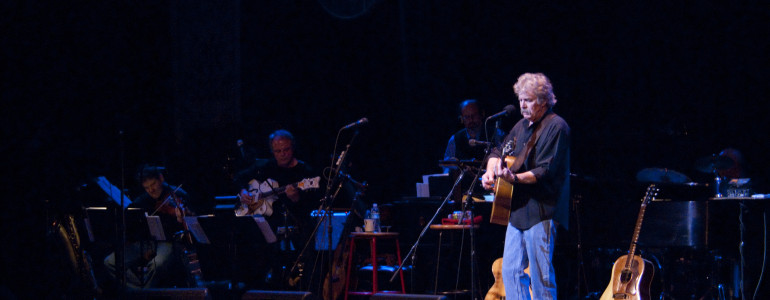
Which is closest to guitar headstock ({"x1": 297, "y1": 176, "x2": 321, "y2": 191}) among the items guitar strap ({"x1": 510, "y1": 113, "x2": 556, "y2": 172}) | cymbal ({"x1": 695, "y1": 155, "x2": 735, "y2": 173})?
guitar strap ({"x1": 510, "y1": 113, "x2": 556, "y2": 172})

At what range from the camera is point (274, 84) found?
8.83m

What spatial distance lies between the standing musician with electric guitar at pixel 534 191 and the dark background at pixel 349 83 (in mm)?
2227

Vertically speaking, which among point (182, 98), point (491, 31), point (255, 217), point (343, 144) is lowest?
point (255, 217)

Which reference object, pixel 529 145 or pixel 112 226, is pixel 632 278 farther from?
pixel 112 226

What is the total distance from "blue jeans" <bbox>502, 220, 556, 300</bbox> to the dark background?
7.72 feet

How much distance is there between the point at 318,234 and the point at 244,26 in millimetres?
3214

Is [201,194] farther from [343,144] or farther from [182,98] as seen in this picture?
[343,144]

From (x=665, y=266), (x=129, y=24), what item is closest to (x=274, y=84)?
(x=129, y=24)

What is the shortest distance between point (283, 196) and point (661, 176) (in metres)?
3.84

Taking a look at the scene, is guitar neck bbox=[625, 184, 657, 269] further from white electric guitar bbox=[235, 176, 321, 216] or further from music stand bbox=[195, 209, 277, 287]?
white electric guitar bbox=[235, 176, 321, 216]

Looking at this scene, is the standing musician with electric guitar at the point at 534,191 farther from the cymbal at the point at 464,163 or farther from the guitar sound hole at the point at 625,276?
the guitar sound hole at the point at 625,276

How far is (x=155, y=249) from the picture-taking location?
24.1 ft

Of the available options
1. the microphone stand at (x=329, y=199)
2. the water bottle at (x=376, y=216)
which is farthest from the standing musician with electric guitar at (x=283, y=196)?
the water bottle at (x=376, y=216)

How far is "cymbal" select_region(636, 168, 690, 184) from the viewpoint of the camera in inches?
279
